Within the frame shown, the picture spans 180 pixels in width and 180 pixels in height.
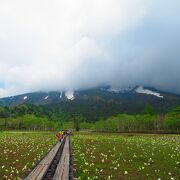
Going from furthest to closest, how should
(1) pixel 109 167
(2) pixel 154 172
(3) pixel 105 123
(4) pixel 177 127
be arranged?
(3) pixel 105 123, (4) pixel 177 127, (1) pixel 109 167, (2) pixel 154 172

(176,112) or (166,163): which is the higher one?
(176,112)

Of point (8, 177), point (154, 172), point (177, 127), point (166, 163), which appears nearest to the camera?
point (8, 177)

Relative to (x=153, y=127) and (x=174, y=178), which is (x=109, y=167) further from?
(x=153, y=127)

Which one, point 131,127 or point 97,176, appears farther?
point 131,127

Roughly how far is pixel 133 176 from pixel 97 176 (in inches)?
93.4

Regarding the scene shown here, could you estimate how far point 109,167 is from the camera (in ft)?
68.8

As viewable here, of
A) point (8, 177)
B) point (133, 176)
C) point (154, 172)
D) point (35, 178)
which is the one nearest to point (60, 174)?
point (35, 178)

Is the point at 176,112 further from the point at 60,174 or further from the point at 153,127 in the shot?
the point at 60,174

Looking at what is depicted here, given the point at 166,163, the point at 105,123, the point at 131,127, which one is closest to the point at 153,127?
the point at 131,127

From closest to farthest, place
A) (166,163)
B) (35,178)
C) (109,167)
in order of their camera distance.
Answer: (35,178), (109,167), (166,163)

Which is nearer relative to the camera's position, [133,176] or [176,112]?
[133,176]

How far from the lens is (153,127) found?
158 meters

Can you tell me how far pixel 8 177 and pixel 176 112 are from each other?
148489 mm

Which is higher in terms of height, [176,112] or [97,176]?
[176,112]
